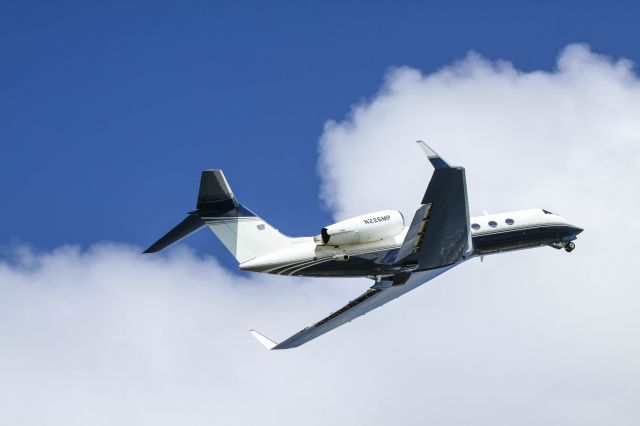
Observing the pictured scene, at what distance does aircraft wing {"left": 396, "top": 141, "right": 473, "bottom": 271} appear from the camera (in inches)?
1502

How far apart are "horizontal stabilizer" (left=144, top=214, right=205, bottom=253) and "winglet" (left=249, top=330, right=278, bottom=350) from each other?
21.2 ft

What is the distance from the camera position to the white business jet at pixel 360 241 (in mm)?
42094

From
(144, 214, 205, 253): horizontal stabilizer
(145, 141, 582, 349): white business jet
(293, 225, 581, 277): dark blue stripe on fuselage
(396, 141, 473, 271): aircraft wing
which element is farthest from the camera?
(293, 225, 581, 277): dark blue stripe on fuselage

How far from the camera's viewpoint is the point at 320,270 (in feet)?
141

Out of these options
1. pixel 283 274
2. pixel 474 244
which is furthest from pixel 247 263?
pixel 474 244

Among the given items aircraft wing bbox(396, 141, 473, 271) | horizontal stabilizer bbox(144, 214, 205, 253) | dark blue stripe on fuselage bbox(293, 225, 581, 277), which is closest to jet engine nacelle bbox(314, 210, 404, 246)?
dark blue stripe on fuselage bbox(293, 225, 581, 277)

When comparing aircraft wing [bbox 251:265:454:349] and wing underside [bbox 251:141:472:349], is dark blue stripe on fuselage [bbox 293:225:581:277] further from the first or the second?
aircraft wing [bbox 251:265:454:349]

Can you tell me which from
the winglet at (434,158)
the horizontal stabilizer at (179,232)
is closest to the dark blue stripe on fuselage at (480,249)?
the horizontal stabilizer at (179,232)

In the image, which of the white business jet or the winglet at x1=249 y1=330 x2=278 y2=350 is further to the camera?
the winglet at x1=249 y1=330 x2=278 y2=350

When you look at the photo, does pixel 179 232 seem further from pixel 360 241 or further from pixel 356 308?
pixel 356 308

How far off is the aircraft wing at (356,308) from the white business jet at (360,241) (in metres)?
0.14

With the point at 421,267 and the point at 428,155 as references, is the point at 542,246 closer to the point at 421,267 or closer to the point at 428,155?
the point at 421,267

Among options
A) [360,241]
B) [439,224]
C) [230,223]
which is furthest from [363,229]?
[230,223]

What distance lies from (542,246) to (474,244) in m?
4.29
